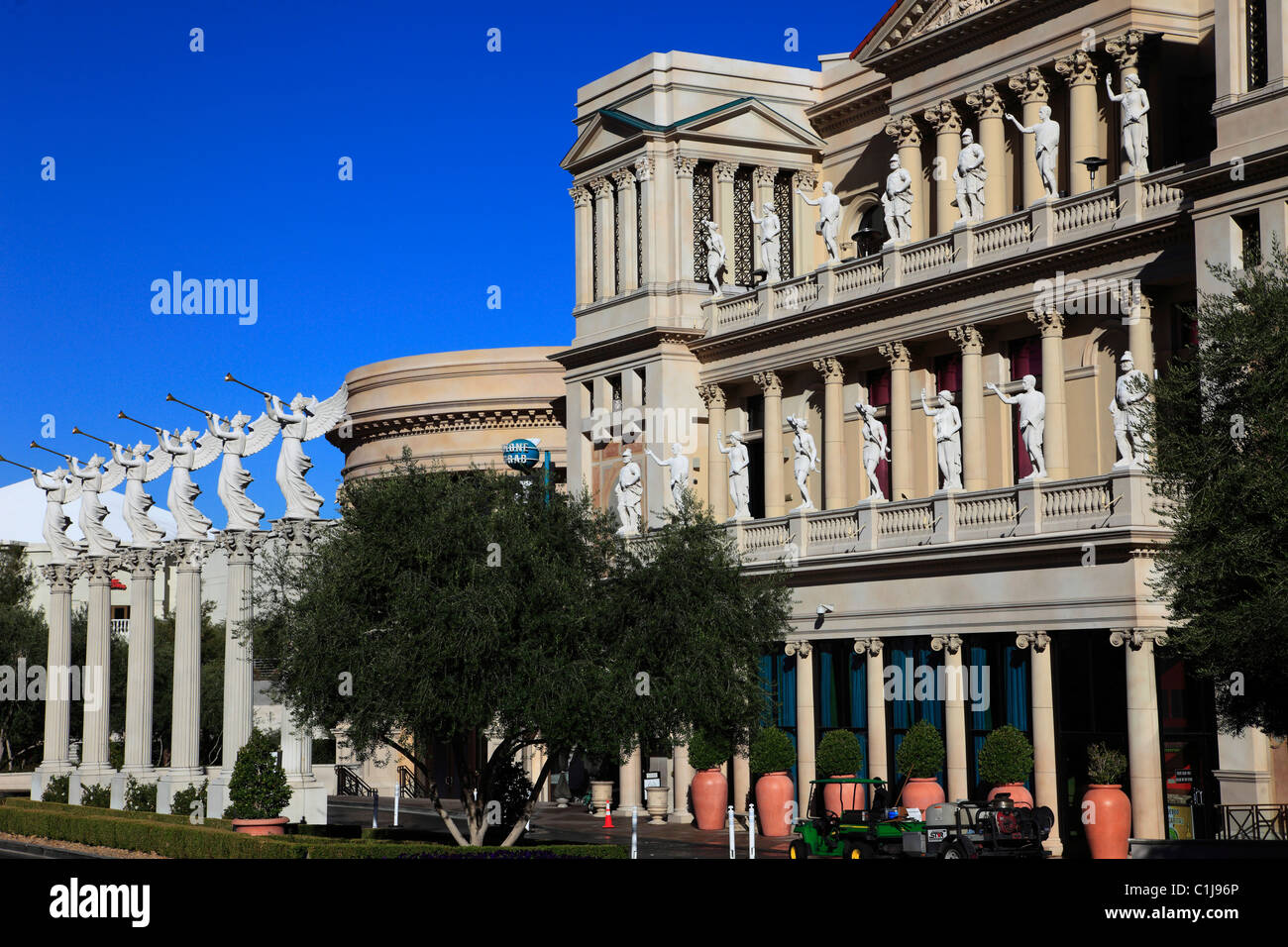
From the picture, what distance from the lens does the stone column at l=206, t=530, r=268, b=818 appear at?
4459 centimetres

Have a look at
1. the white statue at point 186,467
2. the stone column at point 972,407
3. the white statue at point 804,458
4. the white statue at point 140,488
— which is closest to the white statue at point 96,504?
the white statue at point 140,488

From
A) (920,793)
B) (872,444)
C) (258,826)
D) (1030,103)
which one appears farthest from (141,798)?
(1030,103)

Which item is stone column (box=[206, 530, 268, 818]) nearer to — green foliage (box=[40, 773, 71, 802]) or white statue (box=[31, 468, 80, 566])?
green foliage (box=[40, 773, 71, 802])

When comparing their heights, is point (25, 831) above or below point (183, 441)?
below

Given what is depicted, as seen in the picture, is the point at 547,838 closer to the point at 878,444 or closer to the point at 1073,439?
the point at 878,444

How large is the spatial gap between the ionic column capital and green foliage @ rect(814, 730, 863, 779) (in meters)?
11.1

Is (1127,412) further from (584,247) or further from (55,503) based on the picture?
(55,503)

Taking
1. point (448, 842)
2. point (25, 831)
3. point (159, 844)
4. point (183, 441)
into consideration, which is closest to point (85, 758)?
point (25, 831)

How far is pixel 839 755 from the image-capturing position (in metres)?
44.2

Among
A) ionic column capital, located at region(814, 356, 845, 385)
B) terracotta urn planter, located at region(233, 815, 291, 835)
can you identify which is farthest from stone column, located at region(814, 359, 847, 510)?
terracotta urn planter, located at region(233, 815, 291, 835)

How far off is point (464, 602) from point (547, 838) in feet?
42.3

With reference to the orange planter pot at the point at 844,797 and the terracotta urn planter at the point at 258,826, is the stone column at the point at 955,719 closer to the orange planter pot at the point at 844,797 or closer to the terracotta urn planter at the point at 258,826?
the orange planter pot at the point at 844,797

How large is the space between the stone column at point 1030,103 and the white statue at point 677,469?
39.8 ft
